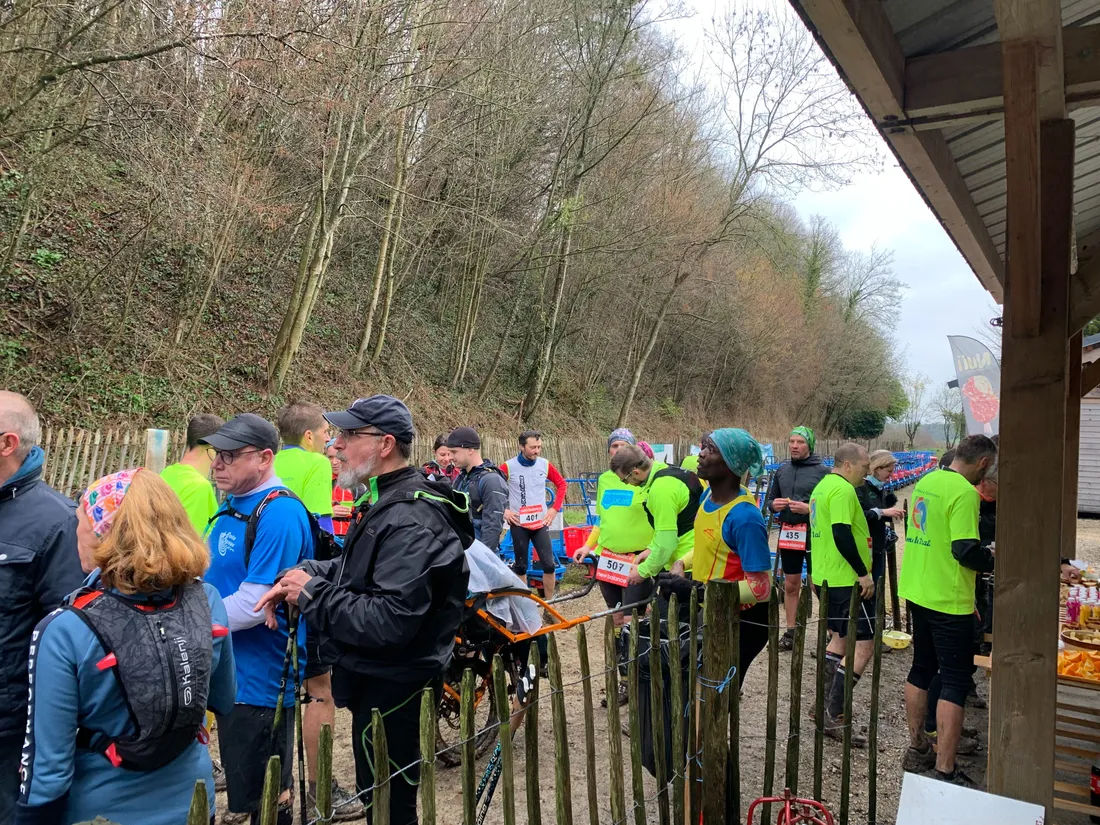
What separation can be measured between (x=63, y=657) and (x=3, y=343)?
10.6 m

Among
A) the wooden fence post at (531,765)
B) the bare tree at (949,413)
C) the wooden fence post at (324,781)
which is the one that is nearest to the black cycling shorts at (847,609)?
the wooden fence post at (531,765)

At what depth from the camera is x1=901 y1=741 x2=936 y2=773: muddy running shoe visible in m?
4.53

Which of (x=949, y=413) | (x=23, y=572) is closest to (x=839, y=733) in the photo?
(x=23, y=572)

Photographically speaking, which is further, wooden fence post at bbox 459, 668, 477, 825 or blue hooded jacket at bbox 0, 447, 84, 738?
Result: blue hooded jacket at bbox 0, 447, 84, 738

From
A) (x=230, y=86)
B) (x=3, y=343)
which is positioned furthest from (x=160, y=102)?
(x=3, y=343)

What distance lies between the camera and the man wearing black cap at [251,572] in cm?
303

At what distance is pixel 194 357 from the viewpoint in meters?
13.2

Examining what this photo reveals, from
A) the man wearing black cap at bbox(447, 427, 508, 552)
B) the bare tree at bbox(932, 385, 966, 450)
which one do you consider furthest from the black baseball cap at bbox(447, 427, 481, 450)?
the bare tree at bbox(932, 385, 966, 450)

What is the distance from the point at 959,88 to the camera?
2332 mm

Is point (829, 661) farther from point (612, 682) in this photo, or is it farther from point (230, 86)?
point (230, 86)

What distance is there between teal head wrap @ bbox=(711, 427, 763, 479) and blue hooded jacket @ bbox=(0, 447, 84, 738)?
276cm

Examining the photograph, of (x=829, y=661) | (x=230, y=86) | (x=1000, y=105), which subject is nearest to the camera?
(x=1000, y=105)

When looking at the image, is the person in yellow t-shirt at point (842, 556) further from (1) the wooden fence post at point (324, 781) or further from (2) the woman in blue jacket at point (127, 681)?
(2) the woman in blue jacket at point (127, 681)

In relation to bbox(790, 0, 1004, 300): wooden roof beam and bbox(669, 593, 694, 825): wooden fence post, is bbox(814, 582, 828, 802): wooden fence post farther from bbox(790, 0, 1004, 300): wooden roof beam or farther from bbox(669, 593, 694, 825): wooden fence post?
bbox(790, 0, 1004, 300): wooden roof beam
